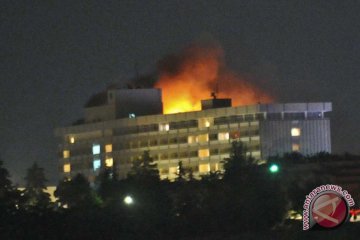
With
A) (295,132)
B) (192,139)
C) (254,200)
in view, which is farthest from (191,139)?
(254,200)

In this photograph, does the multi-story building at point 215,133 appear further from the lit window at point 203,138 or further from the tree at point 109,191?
the tree at point 109,191

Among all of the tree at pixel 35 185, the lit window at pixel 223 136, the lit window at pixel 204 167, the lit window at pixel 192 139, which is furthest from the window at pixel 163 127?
the tree at pixel 35 185

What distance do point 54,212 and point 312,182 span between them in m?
22.3

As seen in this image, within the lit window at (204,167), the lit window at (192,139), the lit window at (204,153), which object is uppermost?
the lit window at (192,139)

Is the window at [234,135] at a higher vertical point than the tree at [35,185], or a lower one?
higher

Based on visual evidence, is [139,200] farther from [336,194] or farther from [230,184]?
[336,194]

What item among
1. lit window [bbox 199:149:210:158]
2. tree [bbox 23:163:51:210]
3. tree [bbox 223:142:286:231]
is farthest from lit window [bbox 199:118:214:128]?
tree [bbox 223:142:286:231]

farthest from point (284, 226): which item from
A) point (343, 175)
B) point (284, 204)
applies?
point (343, 175)

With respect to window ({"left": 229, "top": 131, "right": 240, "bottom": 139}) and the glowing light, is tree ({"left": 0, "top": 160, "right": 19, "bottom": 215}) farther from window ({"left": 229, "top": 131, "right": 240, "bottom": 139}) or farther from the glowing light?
window ({"left": 229, "top": 131, "right": 240, "bottom": 139})

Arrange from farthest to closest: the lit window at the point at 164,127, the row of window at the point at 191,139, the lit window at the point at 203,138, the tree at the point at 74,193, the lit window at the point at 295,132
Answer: the lit window at the point at 164,127, the lit window at the point at 203,138, the row of window at the point at 191,139, the lit window at the point at 295,132, the tree at the point at 74,193

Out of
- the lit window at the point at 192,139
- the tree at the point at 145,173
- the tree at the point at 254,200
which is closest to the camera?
the tree at the point at 254,200

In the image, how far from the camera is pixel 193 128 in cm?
19350

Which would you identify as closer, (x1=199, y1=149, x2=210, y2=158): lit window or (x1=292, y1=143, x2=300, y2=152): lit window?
(x1=292, y1=143, x2=300, y2=152): lit window

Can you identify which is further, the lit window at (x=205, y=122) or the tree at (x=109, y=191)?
the lit window at (x=205, y=122)
